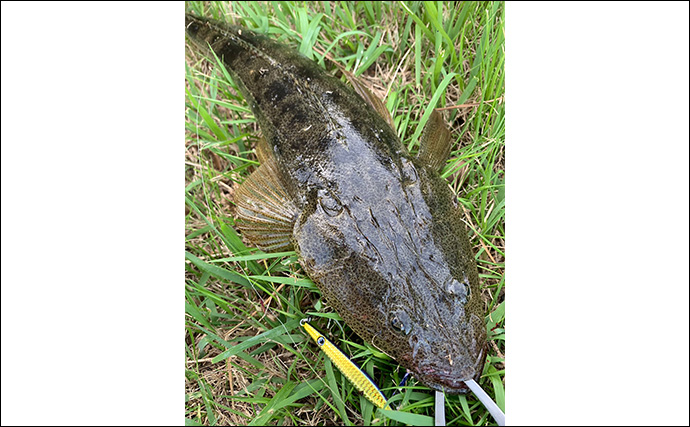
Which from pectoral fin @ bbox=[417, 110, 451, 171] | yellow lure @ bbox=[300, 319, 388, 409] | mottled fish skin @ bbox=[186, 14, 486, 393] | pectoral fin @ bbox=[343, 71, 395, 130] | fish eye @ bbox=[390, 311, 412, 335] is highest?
pectoral fin @ bbox=[343, 71, 395, 130]

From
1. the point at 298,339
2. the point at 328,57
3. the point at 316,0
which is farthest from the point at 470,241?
the point at 316,0

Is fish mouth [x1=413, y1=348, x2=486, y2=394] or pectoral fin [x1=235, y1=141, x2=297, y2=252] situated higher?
pectoral fin [x1=235, y1=141, x2=297, y2=252]

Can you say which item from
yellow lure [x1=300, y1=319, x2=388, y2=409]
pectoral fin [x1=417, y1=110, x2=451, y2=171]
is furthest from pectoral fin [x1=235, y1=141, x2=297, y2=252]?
pectoral fin [x1=417, y1=110, x2=451, y2=171]

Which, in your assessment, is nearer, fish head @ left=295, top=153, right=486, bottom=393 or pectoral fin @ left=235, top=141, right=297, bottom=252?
fish head @ left=295, top=153, right=486, bottom=393

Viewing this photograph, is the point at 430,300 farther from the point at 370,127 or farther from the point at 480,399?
the point at 370,127

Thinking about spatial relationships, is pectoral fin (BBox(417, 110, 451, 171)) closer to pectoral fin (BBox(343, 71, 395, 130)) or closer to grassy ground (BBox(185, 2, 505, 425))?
grassy ground (BBox(185, 2, 505, 425))

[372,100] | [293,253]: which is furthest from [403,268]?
[372,100]
